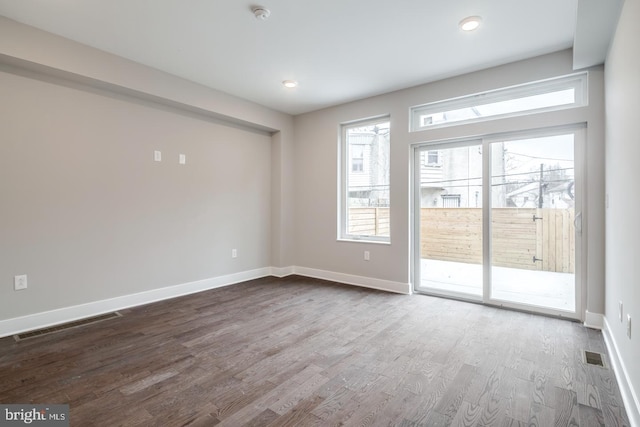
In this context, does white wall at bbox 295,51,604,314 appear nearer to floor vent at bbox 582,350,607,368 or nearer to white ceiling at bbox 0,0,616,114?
white ceiling at bbox 0,0,616,114

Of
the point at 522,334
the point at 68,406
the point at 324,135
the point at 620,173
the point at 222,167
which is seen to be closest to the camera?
the point at 68,406

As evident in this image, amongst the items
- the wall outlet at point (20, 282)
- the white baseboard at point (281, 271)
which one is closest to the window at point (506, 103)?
the white baseboard at point (281, 271)

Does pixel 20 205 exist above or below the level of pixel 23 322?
above

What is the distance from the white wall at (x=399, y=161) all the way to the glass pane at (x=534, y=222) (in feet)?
0.62

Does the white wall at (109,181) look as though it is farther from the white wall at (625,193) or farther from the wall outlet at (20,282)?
the white wall at (625,193)

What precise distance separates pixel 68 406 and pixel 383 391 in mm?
1863

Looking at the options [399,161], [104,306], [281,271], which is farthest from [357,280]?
[104,306]

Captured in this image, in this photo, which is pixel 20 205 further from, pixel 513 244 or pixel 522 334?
pixel 513 244

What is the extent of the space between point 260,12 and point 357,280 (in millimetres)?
3568

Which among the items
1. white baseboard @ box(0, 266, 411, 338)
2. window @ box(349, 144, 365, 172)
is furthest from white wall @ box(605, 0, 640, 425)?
window @ box(349, 144, 365, 172)

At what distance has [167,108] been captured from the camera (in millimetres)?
3934

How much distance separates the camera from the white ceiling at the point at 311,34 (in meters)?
2.49

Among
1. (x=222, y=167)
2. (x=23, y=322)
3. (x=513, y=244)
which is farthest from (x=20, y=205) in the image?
(x=513, y=244)

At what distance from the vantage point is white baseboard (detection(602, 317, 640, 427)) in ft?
5.32
